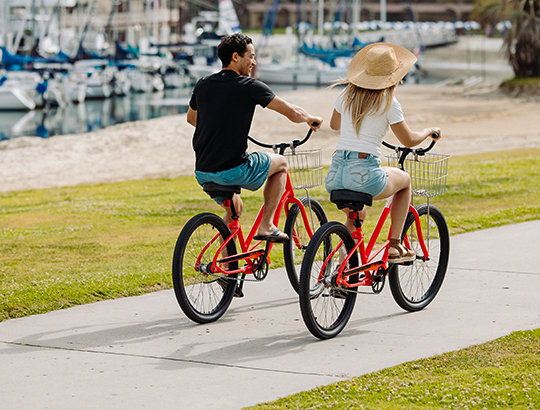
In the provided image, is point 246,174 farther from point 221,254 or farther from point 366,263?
point 366,263

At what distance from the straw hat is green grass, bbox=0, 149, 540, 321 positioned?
248 cm

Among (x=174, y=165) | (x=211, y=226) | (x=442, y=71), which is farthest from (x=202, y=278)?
(x=442, y=71)

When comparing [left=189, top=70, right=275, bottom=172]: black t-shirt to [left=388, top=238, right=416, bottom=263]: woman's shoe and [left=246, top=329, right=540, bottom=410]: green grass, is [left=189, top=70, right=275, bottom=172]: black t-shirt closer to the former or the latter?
[left=388, top=238, right=416, bottom=263]: woman's shoe

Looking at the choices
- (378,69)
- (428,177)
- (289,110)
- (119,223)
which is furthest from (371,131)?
(119,223)

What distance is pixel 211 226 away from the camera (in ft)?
17.6

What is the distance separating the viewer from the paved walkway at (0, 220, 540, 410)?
403cm

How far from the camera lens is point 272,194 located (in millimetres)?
5434

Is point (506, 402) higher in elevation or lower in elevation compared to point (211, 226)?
lower

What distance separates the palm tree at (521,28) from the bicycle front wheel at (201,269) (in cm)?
3585

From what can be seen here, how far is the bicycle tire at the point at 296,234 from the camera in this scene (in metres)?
5.67

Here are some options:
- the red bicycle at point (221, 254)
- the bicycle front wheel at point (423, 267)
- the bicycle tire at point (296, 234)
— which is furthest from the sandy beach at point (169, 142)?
the bicycle front wheel at point (423, 267)

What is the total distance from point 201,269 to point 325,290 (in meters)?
0.87

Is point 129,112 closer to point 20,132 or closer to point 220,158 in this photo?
point 20,132

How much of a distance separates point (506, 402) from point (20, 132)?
2912 centimetres
